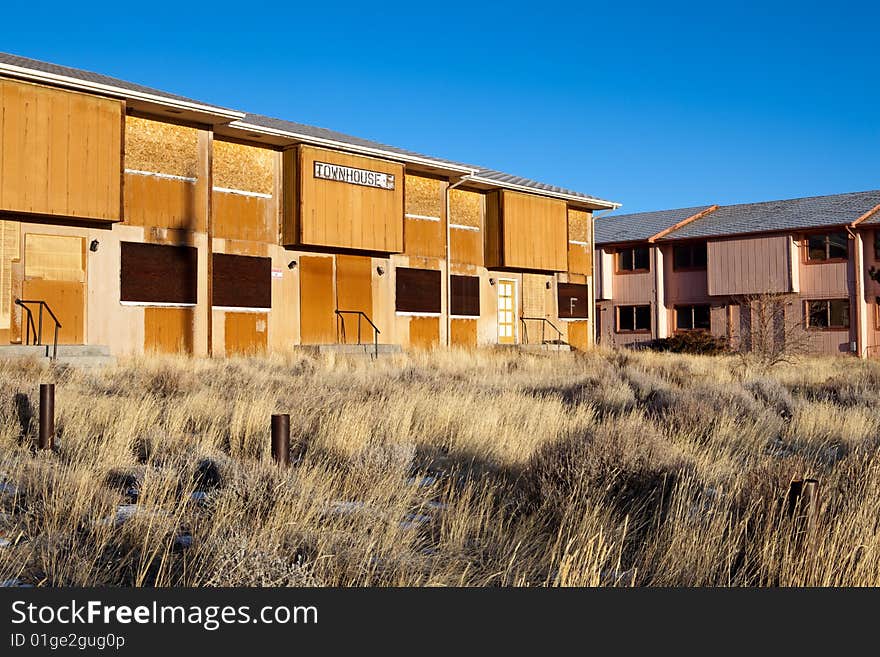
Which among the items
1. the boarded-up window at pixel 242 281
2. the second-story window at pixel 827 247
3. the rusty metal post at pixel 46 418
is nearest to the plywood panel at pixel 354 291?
the boarded-up window at pixel 242 281

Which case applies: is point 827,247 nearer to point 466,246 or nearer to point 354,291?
point 466,246

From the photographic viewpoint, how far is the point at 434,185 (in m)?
28.2

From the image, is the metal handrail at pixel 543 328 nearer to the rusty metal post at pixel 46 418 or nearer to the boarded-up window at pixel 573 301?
the boarded-up window at pixel 573 301

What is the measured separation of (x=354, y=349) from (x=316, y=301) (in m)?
2.07

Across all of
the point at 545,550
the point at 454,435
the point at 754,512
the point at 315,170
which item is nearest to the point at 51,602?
the point at 545,550

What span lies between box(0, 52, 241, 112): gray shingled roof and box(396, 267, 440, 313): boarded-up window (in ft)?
26.5

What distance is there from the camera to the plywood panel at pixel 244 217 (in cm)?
2242

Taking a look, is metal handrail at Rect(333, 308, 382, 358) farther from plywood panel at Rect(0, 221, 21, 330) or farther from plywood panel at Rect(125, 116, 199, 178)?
plywood panel at Rect(0, 221, 21, 330)

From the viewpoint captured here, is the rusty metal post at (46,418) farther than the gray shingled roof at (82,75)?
No

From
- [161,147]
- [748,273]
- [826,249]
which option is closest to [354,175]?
[161,147]

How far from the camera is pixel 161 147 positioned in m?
21.0

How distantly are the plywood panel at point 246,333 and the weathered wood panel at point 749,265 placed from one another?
Result: 22.7 metres

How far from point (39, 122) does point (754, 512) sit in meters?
17.3

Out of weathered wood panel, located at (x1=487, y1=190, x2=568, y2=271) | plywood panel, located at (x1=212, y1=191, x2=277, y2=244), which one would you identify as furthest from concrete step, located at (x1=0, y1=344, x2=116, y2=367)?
weathered wood panel, located at (x1=487, y1=190, x2=568, y2=271)
